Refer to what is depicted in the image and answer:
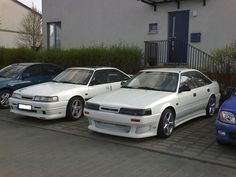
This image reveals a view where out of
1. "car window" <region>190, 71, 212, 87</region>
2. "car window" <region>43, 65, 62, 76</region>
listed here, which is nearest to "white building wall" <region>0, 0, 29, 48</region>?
"car window" <region>43, 65, 62, 76</region>

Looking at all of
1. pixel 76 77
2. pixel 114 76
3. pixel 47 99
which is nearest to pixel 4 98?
pixel 76 77

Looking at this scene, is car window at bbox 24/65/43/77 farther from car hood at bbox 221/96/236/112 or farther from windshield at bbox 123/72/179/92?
car hood at bbox 221/96/236/112

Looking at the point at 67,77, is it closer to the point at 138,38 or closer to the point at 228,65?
the point at 228,65

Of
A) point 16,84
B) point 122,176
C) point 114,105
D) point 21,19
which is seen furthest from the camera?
point 21,19

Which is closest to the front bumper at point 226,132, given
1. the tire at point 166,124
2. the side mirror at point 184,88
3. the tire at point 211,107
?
the tire at point 166,124

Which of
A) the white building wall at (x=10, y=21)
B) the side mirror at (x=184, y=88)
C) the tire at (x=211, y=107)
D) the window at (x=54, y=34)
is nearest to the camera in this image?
the side mirror at (x=184, y=88)

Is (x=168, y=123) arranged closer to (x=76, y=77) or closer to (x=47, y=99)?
(x=47, y=99)

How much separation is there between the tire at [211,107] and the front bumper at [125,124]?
266cm

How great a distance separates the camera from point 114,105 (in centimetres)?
684

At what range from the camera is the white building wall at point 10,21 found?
128 ft

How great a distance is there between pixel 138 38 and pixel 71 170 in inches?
468

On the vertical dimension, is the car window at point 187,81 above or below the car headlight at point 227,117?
above

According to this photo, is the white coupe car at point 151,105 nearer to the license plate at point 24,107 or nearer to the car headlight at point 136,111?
the car headlight at point 136,111

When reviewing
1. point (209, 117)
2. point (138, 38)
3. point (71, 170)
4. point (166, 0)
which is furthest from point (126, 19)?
point (71, 170)
